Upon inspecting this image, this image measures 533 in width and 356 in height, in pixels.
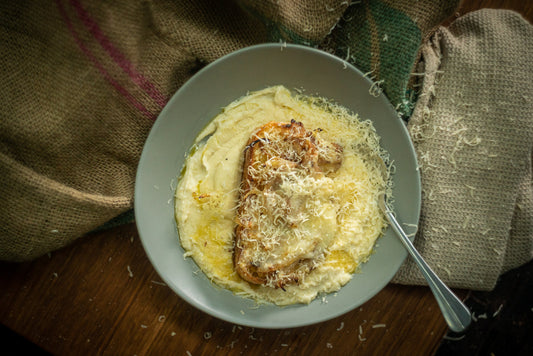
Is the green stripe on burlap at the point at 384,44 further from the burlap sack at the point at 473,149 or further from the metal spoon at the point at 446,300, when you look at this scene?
the metal spoon at the point at 446,300

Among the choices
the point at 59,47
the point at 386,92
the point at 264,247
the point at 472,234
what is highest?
the point at 386,92

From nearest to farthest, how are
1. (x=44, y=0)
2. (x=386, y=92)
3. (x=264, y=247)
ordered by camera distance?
1. (x=44, y=0)
2. (x=264, y=247)
3. (x=386, y=92)

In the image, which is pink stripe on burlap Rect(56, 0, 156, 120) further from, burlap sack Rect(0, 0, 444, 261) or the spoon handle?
the spoon handle

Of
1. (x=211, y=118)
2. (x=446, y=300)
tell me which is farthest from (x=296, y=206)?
(x=446, y=300)

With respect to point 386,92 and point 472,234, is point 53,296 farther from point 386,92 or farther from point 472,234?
point 472,234

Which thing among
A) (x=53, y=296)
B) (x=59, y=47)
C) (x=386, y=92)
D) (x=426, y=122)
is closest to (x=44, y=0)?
(x=59, y=47)

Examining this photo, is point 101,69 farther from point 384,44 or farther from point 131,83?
point 384,44

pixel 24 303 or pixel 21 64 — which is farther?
pixel 24 303
